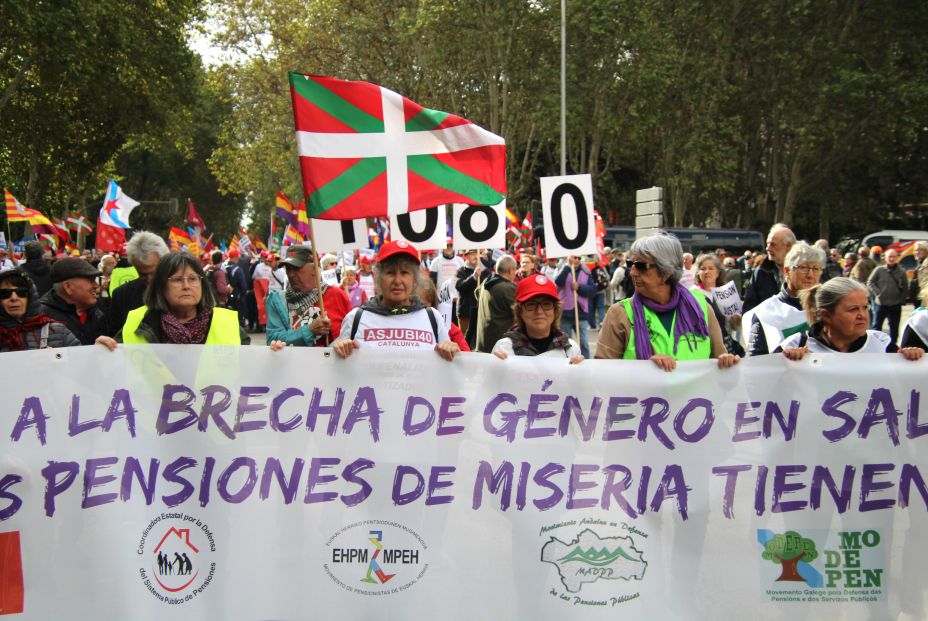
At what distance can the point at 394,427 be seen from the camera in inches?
171

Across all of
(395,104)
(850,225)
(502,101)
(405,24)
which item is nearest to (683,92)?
(502,101)

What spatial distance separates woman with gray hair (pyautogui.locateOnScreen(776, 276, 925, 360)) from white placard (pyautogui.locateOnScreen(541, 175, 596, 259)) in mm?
3859

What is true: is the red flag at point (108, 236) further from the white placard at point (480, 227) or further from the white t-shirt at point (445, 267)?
the white placard at point (480, 227)

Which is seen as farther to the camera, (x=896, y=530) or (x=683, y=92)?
(x=683, y=92)

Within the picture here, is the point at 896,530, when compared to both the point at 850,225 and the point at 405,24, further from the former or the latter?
the point at 850,225

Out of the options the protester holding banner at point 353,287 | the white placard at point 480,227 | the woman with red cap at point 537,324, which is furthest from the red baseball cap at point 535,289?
the protester holding banner at point 353,287

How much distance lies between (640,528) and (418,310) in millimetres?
1356

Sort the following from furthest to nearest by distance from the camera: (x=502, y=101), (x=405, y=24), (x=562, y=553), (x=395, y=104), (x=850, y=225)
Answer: (x=850, y=225) < (x=502, y=101) < (x=405, y=24) < (x=395, y=104) < (x=562, y=553)

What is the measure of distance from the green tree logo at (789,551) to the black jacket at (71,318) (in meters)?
3.58

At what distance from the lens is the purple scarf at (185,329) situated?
4469 mm

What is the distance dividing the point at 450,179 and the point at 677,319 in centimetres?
154

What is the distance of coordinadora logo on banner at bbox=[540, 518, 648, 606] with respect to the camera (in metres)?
4.15

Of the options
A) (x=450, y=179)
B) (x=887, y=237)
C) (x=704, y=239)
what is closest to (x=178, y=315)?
(x=450, y=179)

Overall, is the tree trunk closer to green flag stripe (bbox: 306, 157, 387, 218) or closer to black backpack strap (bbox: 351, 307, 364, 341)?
black backpack strap (bbox: 351, 307, 364, 341)
